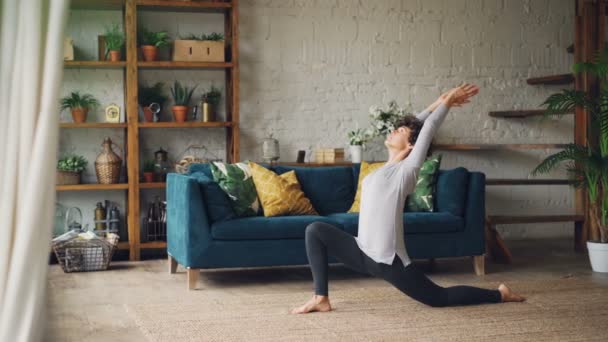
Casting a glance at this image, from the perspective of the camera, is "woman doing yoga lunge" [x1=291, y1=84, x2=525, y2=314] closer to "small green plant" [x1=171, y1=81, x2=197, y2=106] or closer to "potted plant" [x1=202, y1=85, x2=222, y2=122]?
"potted plant" [x1=202, y1=85, x2=222, y2=122]

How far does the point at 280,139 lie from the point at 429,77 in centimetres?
151

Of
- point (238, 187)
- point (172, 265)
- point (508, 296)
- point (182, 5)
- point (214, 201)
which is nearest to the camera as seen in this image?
point (508, 296)

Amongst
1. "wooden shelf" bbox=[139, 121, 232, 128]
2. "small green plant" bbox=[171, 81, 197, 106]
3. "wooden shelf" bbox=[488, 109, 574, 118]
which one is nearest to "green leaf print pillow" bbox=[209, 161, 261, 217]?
"wooden shelf" bbox=[139, 121, 232, 128]

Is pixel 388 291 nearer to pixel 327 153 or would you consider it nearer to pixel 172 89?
pixel 327 153

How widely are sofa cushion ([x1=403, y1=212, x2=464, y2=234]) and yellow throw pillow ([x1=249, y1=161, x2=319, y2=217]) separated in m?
0.71

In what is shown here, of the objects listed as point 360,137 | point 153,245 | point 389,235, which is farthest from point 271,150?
point 389,235

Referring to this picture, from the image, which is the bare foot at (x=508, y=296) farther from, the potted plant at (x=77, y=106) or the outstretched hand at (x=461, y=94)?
the potted plant at (x=77, y=106)

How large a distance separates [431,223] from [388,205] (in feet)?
4.53

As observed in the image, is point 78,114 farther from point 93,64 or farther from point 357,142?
point 357,142

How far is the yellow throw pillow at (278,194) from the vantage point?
17.7 ft

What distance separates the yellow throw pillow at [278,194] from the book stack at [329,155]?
3.35ft

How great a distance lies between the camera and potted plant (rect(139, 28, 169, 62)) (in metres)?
6.32

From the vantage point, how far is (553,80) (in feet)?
22.9

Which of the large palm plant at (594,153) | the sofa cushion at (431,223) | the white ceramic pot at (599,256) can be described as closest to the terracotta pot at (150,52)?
the sofa cushion at (431,223)
